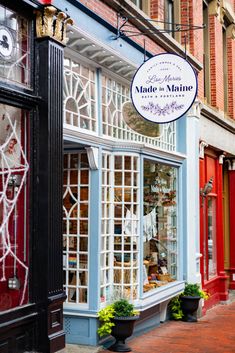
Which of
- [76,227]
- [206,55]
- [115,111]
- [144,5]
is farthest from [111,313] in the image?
[206,55]

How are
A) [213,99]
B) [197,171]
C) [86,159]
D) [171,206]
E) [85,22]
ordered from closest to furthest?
[85,22] → [86,159] → [171,206] → [197,171] → [213,99]

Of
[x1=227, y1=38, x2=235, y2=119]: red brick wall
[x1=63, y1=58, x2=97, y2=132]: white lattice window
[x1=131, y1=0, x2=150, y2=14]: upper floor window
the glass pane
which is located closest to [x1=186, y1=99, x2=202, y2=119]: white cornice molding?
[x1=131, y1=0, x2=150, y2=14]: upper floor window

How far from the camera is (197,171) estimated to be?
38.5 feet

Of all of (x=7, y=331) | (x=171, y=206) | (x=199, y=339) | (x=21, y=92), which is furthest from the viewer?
(x=171, y=206)

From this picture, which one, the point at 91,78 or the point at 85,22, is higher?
the point at 85,22

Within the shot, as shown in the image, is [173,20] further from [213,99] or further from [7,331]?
[7,331]

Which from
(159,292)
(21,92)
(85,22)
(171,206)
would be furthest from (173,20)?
(21,92)

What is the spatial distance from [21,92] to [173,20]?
6.87 metres

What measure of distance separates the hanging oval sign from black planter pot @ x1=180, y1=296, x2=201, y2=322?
4.11 metres

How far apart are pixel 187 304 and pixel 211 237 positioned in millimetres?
3263

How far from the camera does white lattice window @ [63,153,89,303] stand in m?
8.17

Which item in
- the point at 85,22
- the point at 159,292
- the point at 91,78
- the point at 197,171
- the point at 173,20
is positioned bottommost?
the point at 159,292

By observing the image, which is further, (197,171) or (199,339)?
(197,171)

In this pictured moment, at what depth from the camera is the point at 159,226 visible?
10.4 metres
